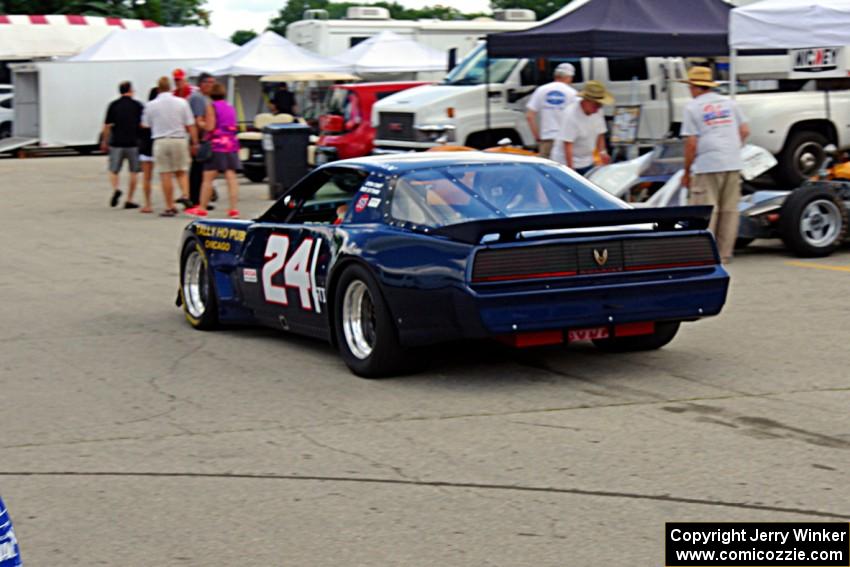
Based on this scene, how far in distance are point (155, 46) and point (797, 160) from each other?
22.9 m

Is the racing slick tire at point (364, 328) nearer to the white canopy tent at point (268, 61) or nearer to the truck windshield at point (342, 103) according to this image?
the truck windshield at point (342, 103)

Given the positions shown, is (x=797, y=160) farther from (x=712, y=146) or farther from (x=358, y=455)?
(x=358, y=455)

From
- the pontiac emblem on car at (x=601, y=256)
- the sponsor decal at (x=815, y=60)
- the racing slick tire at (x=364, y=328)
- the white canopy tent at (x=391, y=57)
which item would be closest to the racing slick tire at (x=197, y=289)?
the racing slick tire at (x=364, y=328)

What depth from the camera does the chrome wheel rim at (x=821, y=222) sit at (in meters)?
13.5

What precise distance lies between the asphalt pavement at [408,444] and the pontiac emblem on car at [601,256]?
679mm

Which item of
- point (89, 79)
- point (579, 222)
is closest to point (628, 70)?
point (579, 222)

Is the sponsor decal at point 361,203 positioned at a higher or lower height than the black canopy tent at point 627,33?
lower

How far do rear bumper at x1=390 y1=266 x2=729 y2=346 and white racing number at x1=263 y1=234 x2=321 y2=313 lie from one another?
3.50 feet

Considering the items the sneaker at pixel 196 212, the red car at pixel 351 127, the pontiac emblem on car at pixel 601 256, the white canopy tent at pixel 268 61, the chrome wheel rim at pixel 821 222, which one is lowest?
the sneaker at pixel 196 212

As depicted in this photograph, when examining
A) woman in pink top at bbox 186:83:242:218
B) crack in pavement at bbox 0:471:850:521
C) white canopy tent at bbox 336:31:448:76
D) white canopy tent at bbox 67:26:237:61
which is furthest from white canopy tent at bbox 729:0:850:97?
white canopy tent at bbox 67:26:237:61

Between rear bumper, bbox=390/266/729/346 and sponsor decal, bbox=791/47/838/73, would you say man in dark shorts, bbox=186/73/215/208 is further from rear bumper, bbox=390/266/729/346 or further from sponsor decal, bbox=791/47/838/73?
rear bumper, bbox=390/266/729/346

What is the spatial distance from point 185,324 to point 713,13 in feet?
32.4

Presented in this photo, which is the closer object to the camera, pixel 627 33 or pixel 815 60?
pixel 815 60

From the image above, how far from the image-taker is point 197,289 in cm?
1041
